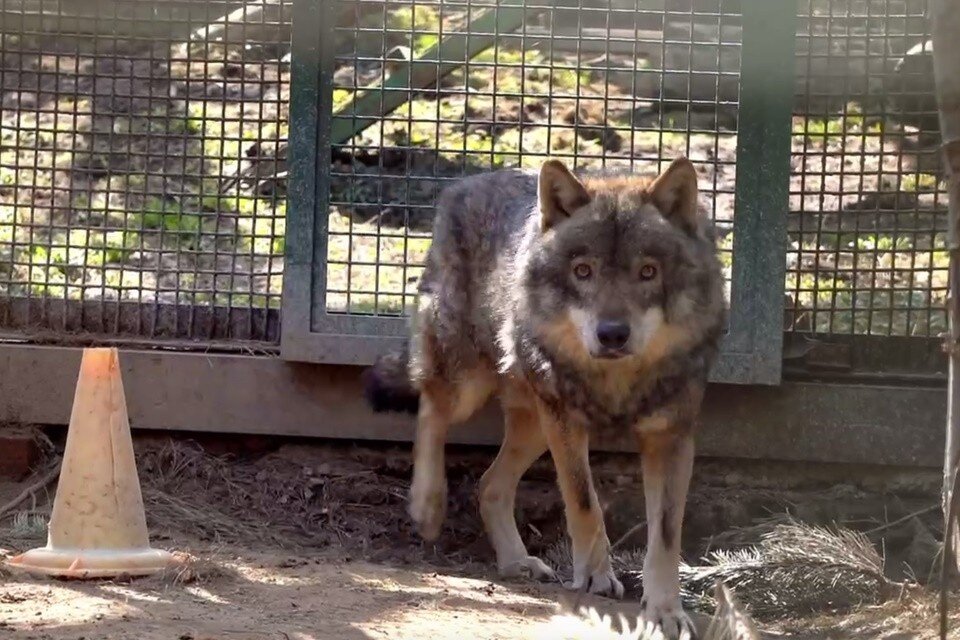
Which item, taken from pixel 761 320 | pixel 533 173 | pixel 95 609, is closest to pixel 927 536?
pixel 761 320

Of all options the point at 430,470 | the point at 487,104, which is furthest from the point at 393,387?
the point at 487,104

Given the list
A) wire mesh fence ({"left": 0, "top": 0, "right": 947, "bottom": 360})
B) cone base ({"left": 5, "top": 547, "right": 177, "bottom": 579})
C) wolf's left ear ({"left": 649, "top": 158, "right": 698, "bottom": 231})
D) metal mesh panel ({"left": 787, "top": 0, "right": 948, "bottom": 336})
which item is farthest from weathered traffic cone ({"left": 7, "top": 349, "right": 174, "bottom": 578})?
metal mesh panel ({"left": 787, "top": 0, "right": 948, "bottom": 336})

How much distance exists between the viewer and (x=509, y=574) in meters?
6.13

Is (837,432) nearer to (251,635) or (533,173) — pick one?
(533,173)

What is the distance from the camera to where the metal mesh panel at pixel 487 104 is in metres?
6.82

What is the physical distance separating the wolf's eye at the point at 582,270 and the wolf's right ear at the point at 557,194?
0.29 meters

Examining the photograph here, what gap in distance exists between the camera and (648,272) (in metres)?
5.20

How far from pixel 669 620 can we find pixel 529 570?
1273 millimetres

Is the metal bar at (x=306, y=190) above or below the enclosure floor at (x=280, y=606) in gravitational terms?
above

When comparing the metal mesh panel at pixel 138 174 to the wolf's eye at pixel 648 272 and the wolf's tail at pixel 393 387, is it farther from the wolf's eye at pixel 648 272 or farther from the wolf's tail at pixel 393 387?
the wolf's eye at pixel 648 272

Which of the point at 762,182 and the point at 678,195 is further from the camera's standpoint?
the point at 762,182

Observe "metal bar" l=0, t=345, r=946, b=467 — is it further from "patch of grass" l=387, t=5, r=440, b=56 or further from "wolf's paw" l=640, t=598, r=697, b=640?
"patch of grass" l=387, t=5, r=440, b=56

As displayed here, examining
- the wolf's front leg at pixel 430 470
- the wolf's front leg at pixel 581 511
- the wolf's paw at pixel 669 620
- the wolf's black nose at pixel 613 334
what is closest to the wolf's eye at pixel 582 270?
the wolf's black nose at pixel 613 334

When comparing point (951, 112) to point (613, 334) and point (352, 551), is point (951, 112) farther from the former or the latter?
point (352, 551)
